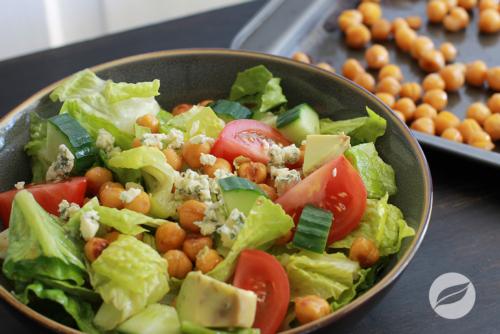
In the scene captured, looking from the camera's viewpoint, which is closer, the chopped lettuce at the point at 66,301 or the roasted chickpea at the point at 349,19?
the chopped lettuce at the point at 66,301

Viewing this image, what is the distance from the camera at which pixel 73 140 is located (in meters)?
1.51

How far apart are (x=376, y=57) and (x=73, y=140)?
1341 millimetres

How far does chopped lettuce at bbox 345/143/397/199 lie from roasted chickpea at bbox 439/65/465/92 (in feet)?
3.19

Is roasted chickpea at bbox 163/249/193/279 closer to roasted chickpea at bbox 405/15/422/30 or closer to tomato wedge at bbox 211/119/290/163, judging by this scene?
tomato wedge at bbox 211/119/290/163

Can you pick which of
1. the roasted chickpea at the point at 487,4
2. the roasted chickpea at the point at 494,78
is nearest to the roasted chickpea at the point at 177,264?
the roasted chickpea at the point at 494,78

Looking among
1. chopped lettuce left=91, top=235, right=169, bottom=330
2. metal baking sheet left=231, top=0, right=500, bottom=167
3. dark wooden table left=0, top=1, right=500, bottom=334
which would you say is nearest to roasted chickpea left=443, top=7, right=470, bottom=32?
metal baking sheet left=231, top=0, right=500, bottom=167

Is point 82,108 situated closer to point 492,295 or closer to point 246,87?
point 246,87

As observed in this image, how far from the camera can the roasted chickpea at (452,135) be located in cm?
218

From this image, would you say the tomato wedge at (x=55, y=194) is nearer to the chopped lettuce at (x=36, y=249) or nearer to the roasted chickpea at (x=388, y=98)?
the chopped lettuce at (x=36, y=249)

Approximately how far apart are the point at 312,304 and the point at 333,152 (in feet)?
1.19

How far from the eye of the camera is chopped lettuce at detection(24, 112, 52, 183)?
159cm

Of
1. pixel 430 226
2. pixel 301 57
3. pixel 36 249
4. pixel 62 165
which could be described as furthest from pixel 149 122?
pixel 301 57

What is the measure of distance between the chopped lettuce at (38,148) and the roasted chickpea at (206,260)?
479 mm

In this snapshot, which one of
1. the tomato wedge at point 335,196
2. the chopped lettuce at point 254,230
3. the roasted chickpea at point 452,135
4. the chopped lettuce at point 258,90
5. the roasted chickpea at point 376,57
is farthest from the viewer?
the roasted chickpea at point 376,57
